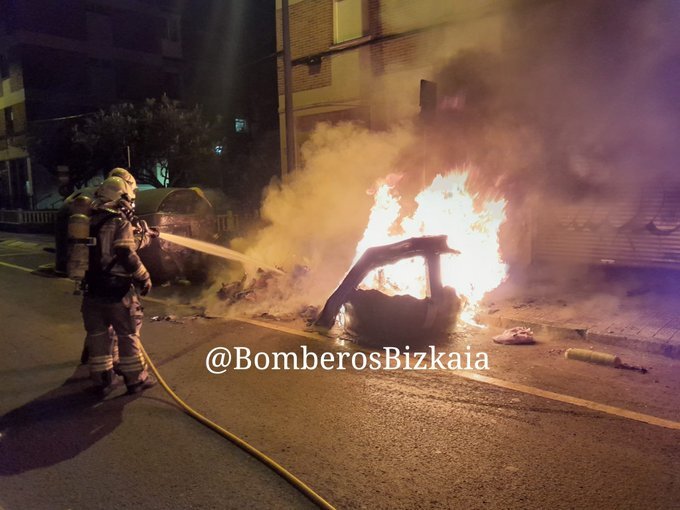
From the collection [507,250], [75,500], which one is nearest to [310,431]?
[75,500]

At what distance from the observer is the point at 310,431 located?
3619 millimetres

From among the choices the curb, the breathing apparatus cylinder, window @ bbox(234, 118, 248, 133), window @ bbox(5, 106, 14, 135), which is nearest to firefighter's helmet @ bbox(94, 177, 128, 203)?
the breathing apparatus cylinder

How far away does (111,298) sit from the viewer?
14.0 ft

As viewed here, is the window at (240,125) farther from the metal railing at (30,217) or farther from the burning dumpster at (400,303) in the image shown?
the burning dumpster at (400,303)

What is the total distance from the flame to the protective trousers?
3.41 m

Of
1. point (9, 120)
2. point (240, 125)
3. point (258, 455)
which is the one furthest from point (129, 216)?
point (9, 120)

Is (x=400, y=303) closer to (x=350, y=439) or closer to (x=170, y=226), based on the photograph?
(x=350, y=439)

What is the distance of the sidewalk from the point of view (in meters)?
5.63

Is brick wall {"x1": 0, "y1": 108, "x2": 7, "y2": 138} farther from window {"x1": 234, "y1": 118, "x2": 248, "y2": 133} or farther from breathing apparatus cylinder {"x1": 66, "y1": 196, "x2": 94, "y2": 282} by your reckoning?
breathing apparatus cylinder {"x1": 66, "y1": 196, "x2": 94, "y2": 282}

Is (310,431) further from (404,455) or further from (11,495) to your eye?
(11,495)

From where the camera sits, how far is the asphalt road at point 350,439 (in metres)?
2.86

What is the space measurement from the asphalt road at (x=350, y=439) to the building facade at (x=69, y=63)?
1120 inches

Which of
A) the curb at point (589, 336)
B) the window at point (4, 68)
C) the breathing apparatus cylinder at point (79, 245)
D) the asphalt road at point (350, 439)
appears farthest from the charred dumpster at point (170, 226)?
the window at point (4, 68)

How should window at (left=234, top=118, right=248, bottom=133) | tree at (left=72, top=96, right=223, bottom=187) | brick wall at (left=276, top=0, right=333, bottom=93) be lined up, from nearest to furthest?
brick wall at (left=276, top=0, right=333, bottom=93) < tree at (left=72, top=96, right=223, bottom=187) < window at (left=234, top=118, right=248, bottom=133)
